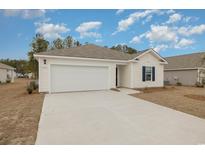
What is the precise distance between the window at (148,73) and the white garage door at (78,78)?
3971 millimetres

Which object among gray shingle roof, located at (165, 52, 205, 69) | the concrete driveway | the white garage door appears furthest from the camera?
gray shingle roof, located at (165, 52, 205, 69)

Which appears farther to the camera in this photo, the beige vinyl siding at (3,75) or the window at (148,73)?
the beige vinyl siding at (3,75)

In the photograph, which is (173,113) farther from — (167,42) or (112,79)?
(167,42)

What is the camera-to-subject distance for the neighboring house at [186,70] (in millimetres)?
22089

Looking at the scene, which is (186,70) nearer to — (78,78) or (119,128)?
(78,78)

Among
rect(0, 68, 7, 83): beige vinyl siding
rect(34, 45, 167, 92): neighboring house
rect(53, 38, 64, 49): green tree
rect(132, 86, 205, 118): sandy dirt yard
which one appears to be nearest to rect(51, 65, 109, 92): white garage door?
rect(34, 45, 167, 92): neighboring house

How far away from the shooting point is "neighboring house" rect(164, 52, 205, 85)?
870 inches

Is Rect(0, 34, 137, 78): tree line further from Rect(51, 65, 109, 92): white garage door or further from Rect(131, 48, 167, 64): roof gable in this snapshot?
Rect(131, 48, 167, 64): roof gable

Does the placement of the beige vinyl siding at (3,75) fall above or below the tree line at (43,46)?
below

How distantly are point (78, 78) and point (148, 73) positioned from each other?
746 cm

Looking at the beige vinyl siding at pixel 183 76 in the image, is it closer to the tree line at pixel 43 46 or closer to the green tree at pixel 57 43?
the tree line at pixel 43 46

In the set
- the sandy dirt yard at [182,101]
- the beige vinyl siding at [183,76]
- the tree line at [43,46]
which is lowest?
the sandy dirt yard at [182,101]

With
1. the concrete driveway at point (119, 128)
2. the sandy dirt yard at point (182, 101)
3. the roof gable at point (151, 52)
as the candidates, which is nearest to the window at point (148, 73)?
the roof gable at point (151, 52)

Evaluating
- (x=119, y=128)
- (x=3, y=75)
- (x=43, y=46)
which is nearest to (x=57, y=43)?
(x=43, y=46)
